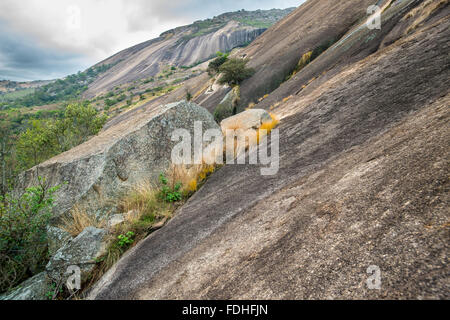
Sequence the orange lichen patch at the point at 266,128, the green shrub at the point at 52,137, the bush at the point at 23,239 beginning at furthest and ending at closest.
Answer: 1. the green shrub at the point at 52,137
2. the orange lichen patch at the point at 266,128
3. the bush at the point at 23,239

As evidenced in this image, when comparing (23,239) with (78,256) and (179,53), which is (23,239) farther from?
(179,53)

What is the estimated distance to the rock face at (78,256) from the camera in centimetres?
322

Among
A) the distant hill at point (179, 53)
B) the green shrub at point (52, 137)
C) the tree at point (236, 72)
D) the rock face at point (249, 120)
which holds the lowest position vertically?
the rock face at point (249, 120)

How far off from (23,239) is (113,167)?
6.26 feet

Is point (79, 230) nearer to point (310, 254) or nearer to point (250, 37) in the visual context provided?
point (310, 254)

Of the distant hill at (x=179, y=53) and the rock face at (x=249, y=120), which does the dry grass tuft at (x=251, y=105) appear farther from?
the distant hill at (x=179, y=53)

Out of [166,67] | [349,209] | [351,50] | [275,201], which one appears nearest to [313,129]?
[275,201]

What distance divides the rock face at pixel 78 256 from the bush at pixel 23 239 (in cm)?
72

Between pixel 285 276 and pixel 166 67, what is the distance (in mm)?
98378

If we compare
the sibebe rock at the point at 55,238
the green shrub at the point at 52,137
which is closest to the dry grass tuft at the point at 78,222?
the sibebe rock at the point at 55,238

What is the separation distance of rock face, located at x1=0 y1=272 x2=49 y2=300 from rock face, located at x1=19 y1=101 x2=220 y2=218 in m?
1.29

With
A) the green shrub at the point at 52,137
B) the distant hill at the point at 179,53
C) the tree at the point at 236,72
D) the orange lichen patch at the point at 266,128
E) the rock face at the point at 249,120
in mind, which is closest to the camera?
the orange lichen patch at the point at 266,128

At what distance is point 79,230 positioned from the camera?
399cm

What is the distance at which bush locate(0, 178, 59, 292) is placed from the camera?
11.3 feet
